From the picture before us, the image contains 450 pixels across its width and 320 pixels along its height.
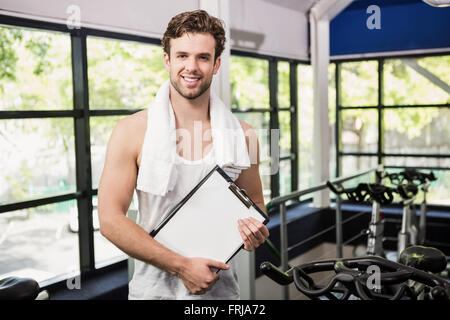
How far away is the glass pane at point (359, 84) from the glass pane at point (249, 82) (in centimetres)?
41

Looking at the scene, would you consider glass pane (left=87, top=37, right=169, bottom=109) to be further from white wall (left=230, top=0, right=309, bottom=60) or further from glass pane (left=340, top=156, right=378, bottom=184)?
glass pane (left=340, top=156, right=378, bottom=184)

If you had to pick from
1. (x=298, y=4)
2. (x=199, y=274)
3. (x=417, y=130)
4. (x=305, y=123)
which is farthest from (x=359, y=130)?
(x=199, y=274)

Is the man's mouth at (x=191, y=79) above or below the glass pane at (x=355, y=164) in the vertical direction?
above

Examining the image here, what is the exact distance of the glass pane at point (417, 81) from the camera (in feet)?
6.88

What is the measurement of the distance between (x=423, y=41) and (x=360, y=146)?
159 centimetres

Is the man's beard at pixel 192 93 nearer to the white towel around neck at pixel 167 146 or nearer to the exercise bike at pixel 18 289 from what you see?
the white towel around neck at pixel 167 146

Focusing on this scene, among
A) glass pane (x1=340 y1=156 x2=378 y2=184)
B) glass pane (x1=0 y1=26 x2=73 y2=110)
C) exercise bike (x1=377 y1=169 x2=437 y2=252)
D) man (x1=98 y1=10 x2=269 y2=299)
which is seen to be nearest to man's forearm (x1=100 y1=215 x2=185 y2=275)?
man (x1=98 y1=10 x2=269 y2=299)

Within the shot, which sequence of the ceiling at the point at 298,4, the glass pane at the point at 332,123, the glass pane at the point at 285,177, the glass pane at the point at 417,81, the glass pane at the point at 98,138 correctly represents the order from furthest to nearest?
1. the glass pane at the point at 332,123
2. the glass pane at the point at 285,177
3. the ceiling at the point at 298,4
4. the glass pane at the point at 417,81
5. the glass pane at the point at 98,138

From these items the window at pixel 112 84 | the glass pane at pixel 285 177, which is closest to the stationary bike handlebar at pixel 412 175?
the glass pane at pixel 285 177

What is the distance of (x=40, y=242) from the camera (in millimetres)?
1815

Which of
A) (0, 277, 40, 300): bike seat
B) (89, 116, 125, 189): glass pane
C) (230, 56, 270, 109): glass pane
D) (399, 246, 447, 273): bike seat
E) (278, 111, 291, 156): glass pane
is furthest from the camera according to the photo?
(278, 111, 291, 156): glass pane

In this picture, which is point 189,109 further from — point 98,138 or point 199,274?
point 98,138

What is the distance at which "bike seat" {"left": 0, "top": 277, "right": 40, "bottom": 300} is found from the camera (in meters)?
0.97
